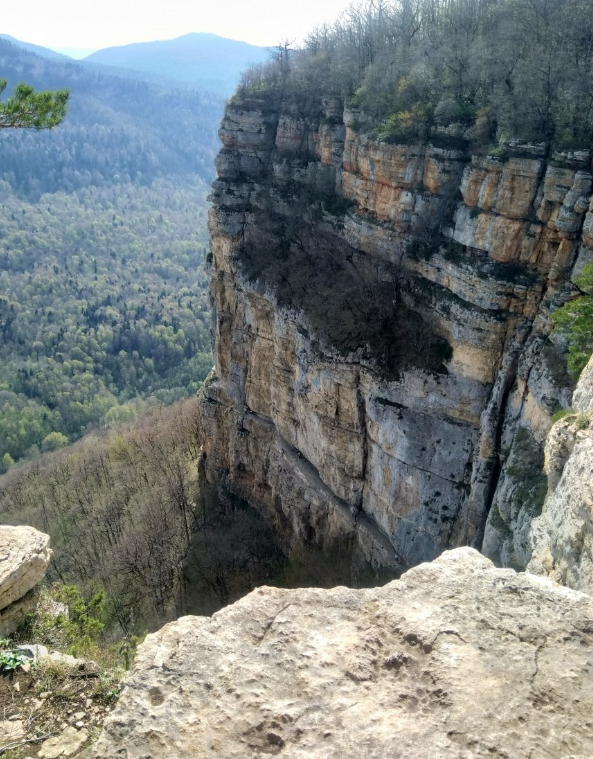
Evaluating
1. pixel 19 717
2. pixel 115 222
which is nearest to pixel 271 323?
pixel 19 717

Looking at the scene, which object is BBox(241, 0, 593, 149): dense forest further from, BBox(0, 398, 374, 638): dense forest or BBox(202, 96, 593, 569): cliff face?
BBox(0, 398, 374, 638): dense forest

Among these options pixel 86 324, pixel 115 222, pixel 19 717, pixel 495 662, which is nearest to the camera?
pixel 495 662

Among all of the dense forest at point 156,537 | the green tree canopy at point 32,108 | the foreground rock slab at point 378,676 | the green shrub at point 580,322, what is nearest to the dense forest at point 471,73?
the green shrub at point 580,322

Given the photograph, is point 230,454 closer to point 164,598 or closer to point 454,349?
point 164,598

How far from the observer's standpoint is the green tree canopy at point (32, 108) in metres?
14.4

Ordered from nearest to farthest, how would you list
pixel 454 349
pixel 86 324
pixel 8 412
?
pixel 454 349
pixel 8 412
pixel 86 324

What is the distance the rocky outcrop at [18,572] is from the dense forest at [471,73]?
63.5 ft

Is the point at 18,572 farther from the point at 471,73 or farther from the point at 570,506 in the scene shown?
the point at 471,73

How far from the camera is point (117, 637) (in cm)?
2758

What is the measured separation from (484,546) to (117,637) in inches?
699

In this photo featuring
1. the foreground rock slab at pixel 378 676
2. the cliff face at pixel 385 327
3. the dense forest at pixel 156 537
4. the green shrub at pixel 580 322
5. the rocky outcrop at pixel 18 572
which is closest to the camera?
the foreground rock slab at pixel 378 676

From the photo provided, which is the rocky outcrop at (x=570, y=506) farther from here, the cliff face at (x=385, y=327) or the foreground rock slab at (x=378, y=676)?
the cliff face at (x=385, y=327)

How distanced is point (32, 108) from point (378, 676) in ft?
49.4

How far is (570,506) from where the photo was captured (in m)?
10.1
